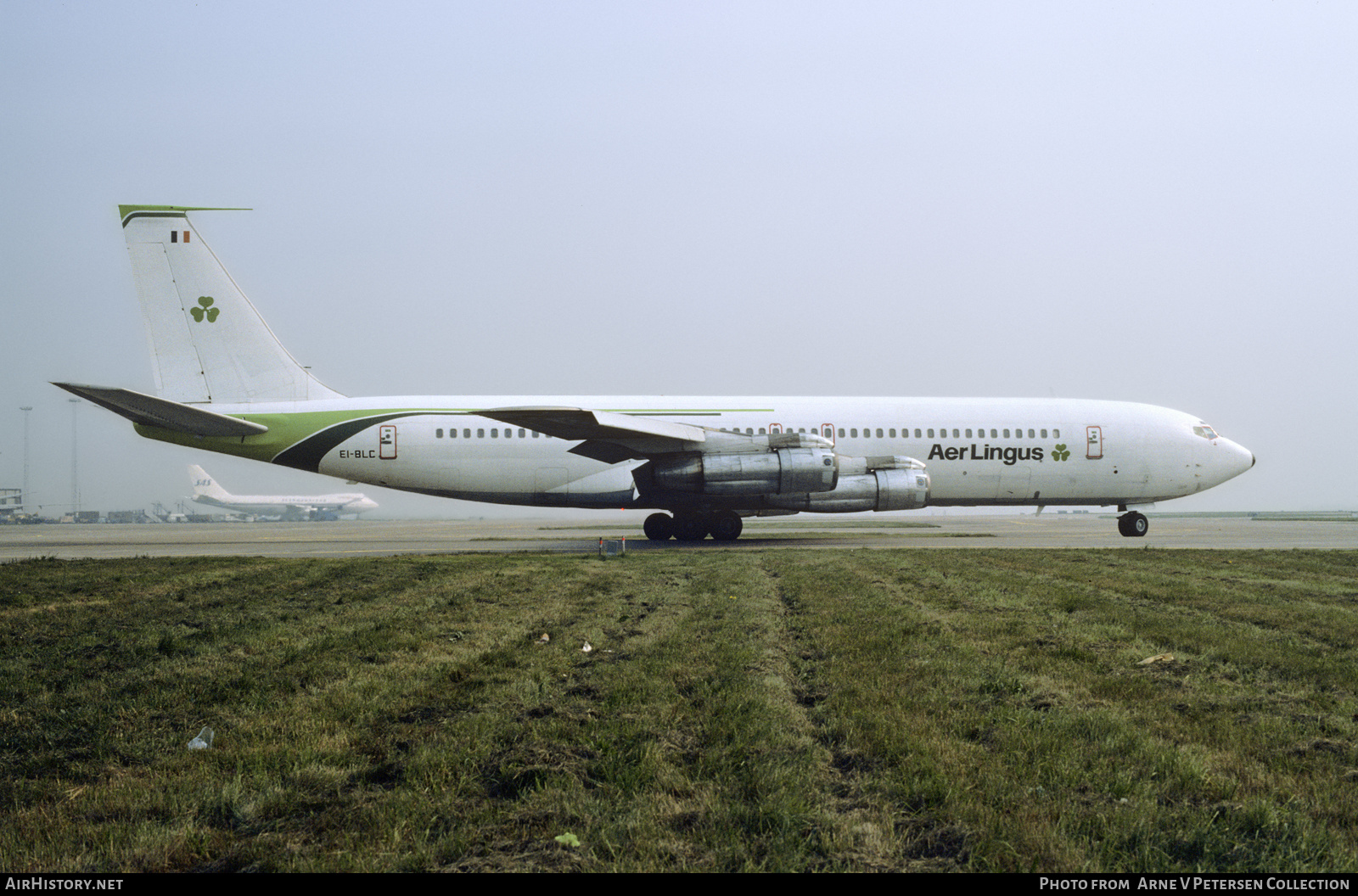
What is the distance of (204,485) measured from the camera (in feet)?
340

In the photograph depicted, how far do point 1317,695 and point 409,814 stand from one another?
17.6 ft

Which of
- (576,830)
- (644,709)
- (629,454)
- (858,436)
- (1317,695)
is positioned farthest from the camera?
(858,436)

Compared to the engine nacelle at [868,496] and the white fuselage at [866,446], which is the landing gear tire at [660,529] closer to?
the white fuselage at [866,446]

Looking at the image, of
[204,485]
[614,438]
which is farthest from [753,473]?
[204,485]

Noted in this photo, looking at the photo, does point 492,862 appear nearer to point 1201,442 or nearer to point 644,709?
point 644,709

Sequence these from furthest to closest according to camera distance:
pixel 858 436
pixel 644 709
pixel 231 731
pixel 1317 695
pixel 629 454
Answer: pixel 858 436
pixel 629 454
pixel 1317 695
pixel 644 709
pixel 231 731

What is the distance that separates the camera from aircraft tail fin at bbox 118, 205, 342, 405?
2070cm

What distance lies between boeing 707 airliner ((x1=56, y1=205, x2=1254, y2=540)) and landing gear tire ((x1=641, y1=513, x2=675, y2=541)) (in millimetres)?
74

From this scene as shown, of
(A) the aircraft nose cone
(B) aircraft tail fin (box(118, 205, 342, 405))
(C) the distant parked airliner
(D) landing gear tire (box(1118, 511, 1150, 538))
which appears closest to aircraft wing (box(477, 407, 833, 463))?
(B) aircraft tail fin (box(118, 205, 342, 405))

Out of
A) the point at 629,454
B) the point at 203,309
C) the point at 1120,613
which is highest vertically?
the point at 203,309

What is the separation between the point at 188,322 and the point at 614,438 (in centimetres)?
1192

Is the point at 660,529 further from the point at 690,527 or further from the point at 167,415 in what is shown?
the point at 167,415

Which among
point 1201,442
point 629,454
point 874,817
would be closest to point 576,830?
point 874,817

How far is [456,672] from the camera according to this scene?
5.59m
